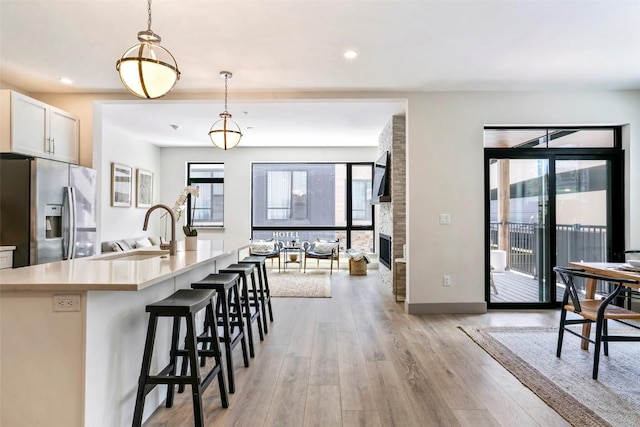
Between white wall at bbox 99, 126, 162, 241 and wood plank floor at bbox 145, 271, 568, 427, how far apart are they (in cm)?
409

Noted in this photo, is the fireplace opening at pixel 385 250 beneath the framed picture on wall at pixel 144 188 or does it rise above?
beneath

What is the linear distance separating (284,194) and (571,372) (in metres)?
6.56

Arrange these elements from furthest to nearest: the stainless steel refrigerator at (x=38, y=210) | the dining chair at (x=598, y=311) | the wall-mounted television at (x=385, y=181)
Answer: the wall-mounted television at (x=385, y=181), the stainless steel refrigerator at (x=38, y=210), the dining chair at (x=598, y=311)

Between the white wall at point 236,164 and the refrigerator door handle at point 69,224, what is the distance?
13.9 ft

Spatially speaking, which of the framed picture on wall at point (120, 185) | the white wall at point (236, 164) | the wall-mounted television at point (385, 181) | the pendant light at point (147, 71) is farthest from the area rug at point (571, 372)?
the framed picture on wall at point (120, 185)

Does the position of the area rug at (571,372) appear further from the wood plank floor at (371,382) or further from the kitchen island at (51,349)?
the kitchen island at (51,349)

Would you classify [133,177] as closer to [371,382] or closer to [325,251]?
[325,251]

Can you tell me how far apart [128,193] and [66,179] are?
3.17m

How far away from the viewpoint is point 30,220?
11.1ft

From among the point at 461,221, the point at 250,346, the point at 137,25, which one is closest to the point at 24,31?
the point at 137,25

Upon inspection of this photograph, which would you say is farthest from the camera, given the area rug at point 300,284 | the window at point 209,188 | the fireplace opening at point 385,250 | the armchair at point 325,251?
the window at point 209,188

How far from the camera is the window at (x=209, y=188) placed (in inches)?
322

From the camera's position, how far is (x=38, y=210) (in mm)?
3406

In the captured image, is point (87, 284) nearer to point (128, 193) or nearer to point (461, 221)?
point (461, 221)
